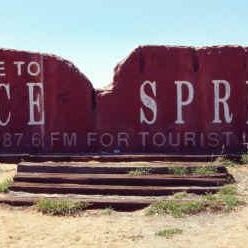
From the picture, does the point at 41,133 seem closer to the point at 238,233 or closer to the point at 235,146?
the point at 235,146

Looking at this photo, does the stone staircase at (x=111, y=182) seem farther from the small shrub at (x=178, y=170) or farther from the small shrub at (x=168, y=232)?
the small shrub at (x=168, y=232)

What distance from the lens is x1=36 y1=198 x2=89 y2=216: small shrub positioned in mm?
9680

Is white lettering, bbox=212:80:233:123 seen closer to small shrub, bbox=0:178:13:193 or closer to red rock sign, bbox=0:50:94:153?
red rock sign, bbox=0:50:94:153

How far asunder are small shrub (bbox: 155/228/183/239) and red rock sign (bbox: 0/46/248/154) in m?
5.40

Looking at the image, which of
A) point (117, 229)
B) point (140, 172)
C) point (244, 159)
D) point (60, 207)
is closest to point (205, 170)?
point (140, 172)

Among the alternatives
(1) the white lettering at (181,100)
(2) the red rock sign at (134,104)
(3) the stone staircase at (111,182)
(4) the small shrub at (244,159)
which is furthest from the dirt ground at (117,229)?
(1) the white lettering at (181,100)

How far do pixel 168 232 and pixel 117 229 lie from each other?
0.67m

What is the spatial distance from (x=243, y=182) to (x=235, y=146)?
105 inches

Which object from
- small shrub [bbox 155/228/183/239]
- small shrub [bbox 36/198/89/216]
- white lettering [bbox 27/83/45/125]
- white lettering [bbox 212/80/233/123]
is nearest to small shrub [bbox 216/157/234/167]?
white lettering [bbox 212/80/233/123]

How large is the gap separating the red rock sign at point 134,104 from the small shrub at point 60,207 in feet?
13.7

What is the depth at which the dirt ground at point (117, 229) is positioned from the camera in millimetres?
8022

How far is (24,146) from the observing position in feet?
47.0

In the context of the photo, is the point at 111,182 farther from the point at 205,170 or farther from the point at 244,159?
the point at 244,159

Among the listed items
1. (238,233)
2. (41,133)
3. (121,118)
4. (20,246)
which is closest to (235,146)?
(121,118)
